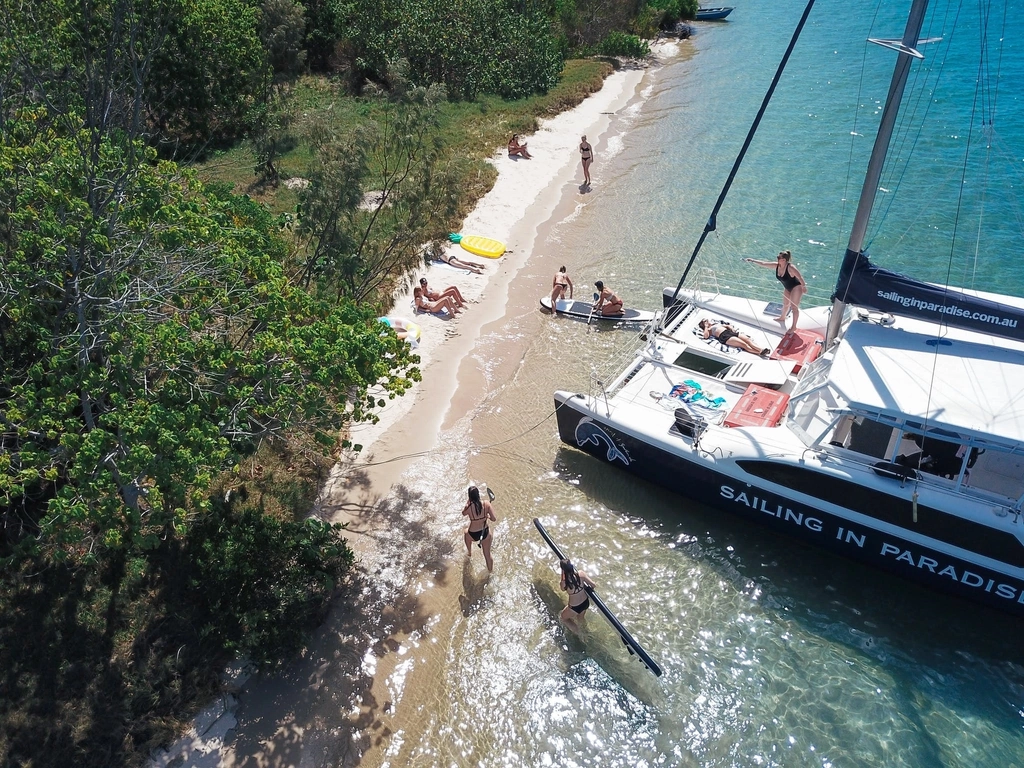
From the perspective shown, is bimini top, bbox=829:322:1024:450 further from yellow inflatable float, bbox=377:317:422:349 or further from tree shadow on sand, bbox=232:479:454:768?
yellow inflatable float, bbox=377:317:422:349

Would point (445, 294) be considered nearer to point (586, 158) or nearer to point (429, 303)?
point (429, 303)

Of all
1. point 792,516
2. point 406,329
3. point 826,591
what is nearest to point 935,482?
point 792,516

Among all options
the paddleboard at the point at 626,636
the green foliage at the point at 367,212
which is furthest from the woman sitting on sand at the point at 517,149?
the paddleboard at the point at 626,636

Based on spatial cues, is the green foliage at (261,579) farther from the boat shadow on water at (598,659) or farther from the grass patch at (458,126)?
the grass patch at (458,126)

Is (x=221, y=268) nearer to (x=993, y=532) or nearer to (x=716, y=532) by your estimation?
(x=716, y=532)

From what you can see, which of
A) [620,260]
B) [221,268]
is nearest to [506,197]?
[620,260]

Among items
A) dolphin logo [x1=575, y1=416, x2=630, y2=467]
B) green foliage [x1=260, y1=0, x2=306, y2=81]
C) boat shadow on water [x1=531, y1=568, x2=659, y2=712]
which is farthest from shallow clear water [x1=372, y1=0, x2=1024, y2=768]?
green foliage [x1=260, y1=0, x2=306, y2=81]
